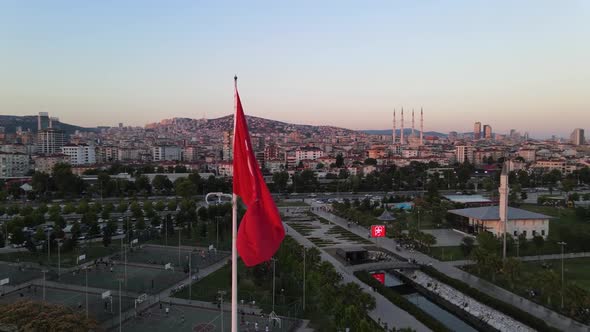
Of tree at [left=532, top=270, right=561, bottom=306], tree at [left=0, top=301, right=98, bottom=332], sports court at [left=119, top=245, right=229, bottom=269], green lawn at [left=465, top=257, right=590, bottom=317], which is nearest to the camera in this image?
tree at [left=0, top=301, right=98, bottom=332]

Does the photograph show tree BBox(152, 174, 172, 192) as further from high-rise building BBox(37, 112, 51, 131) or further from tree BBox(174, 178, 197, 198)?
high-rise building BBox(37, 112, 51, 131)

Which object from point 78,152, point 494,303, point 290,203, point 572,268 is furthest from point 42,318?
point 78,152

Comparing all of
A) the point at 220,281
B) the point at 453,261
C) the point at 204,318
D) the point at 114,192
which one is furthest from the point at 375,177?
the point at 204,318

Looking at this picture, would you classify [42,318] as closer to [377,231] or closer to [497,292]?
[497,292]

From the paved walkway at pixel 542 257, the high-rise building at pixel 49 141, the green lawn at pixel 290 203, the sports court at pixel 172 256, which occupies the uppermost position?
the high-rise building at pixel 49 141

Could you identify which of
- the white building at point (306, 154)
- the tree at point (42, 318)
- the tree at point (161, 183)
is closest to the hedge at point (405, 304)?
the tree at point (42, 318)

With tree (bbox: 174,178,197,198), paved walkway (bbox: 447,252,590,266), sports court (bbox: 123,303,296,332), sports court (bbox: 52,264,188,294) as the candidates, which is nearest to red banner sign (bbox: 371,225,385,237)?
paved walkway (bbox: 447,252,590,266)

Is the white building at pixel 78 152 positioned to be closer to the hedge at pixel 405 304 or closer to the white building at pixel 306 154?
the white building at pixel 306 154
